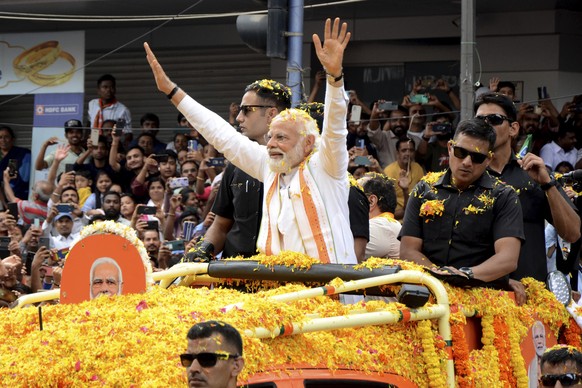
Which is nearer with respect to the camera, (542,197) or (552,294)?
(552,294)

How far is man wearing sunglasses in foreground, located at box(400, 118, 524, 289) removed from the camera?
711cm

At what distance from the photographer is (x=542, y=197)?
7867 mm

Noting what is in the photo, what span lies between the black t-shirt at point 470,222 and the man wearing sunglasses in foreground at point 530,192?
1.68 ft

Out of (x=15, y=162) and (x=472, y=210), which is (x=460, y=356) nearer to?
(x=472, y=210)

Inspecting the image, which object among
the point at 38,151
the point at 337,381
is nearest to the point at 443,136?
the point at 38,151

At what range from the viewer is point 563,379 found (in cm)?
570

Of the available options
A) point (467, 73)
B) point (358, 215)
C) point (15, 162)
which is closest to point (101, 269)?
point (358, 215)

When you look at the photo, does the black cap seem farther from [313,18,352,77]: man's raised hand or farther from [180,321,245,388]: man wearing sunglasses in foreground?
[180,321,245,388]: man wearing sunglasses in foreground

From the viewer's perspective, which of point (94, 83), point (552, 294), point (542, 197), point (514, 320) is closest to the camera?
point (514, 320)

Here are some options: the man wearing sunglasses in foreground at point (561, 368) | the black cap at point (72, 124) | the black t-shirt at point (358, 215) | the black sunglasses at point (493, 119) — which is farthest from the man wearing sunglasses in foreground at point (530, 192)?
the black cap at point (72, 124)

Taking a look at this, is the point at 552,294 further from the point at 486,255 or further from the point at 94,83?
the point at 94,83

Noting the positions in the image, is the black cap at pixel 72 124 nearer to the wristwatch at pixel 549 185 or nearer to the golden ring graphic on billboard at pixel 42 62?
the golden ring graphic on billboard at pixel 42 62

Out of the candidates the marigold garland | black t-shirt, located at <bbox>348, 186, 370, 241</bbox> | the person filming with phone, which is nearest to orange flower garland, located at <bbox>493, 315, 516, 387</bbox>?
the marigold garland

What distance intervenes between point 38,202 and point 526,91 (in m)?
6.53
